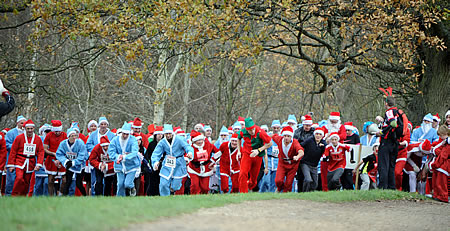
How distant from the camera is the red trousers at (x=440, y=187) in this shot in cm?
1435

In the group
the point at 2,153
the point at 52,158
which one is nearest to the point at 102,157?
the point at 52,158

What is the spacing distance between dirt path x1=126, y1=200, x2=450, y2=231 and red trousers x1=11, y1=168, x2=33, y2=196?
756cm

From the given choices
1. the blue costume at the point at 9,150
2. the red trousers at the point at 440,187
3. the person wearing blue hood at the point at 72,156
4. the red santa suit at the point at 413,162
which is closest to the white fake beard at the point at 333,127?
the red santa suit at the point at 413,162

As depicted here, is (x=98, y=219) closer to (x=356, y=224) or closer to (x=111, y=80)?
(x=356, y=224)

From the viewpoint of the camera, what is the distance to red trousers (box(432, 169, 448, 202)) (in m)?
14.4

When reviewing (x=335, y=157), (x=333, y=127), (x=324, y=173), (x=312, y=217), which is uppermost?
(x=333, y=127)

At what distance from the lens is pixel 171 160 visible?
14.6 m

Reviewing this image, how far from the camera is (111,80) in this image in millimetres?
37906

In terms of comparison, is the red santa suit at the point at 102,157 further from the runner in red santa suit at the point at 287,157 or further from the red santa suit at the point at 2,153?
the runner in red santa suit at the point at 287,157

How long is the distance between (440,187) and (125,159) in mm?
7521

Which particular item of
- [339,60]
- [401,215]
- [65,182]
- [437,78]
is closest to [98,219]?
[401,215]

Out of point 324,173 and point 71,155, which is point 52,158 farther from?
point 324,173

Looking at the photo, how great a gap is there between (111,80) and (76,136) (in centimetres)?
2069

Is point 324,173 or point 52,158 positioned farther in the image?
point 52,158
